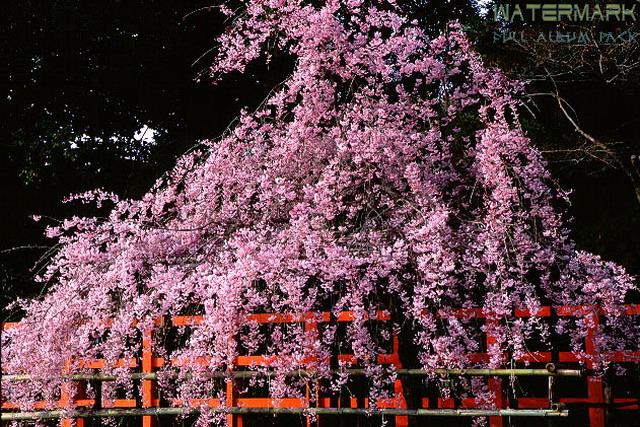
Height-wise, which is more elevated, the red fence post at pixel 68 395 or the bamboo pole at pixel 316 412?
the red fence post at pixel 68 395

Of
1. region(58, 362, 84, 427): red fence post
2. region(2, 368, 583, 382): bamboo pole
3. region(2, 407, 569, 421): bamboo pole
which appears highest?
region(2, 368, 583, 382): bamboo pole

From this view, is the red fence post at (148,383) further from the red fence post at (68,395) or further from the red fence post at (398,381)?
the red fence post at (398,381)

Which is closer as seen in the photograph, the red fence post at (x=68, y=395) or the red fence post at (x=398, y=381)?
the red fence post at (x=398, y=381)

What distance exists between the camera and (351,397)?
502 cm

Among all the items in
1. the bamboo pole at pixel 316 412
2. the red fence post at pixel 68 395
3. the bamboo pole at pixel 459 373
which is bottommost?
the bamboo pole at pixel 316 412

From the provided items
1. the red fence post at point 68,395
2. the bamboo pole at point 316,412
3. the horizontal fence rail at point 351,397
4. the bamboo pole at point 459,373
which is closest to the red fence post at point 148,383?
the horizontal fence rail at point 351,397

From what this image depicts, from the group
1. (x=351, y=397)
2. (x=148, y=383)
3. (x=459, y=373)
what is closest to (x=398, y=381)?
(x=351, y=397)

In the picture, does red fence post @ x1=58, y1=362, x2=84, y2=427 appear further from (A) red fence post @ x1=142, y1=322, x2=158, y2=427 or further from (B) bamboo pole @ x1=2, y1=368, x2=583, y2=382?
(B) bamboo pole @ x1=2, y1=368, x2=583, y2=382

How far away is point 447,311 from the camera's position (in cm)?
456

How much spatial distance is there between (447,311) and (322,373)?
812 mm

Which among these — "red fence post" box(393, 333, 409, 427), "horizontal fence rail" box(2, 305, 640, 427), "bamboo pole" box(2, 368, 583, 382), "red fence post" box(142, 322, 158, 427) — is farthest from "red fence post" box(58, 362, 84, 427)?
"red fence post" box(393, 333, 409, 427)

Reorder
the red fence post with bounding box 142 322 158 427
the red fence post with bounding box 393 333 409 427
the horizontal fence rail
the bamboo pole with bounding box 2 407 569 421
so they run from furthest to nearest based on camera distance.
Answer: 1. the red fence post with bounding box 142 322 158 427
2. the red fence post with bounding box 393 333 409 427
3. the horizontal fence rail
4. the bamboo pole with bounding box 2 407 569 421

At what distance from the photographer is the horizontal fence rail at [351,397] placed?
177 inches

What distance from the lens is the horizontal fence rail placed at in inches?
177
